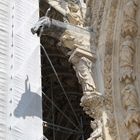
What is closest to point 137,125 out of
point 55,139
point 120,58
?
point 120,58

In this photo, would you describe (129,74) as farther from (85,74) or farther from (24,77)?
(24,77)

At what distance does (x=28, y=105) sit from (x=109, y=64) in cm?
99

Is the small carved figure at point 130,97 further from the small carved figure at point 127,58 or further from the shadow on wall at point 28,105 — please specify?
the shadow on wall at point 28,105

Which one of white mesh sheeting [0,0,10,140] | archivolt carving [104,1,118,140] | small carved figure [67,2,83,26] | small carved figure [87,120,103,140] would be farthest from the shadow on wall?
small carved figure [67,2,83,26]

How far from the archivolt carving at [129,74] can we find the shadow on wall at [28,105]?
1031 millimetres

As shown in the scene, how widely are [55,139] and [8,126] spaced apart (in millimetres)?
2983

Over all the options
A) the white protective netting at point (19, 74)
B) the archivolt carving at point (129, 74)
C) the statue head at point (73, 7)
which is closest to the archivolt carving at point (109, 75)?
the archivolt carving at point (129, 74)

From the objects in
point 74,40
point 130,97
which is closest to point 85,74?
point 74,40

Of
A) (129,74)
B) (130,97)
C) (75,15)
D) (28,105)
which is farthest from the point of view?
(75,15)

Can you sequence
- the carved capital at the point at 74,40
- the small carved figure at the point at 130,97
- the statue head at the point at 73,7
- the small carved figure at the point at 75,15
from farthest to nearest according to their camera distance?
1. the statue head at the point at 73,7
2. the small carved figure at the point at 75,15
3. the carved capital at the point at 74,40
4. the small carved figure at the point at 130,97

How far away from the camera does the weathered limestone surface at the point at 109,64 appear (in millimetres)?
5965

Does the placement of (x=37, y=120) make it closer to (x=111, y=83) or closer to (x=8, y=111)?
(x=8, y=111)

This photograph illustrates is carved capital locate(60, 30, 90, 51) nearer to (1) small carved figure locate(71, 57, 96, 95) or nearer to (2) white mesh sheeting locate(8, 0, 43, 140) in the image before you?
(1) small carved figure locate(71, 57, 96, 95)

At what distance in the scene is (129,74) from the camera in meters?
6.11
